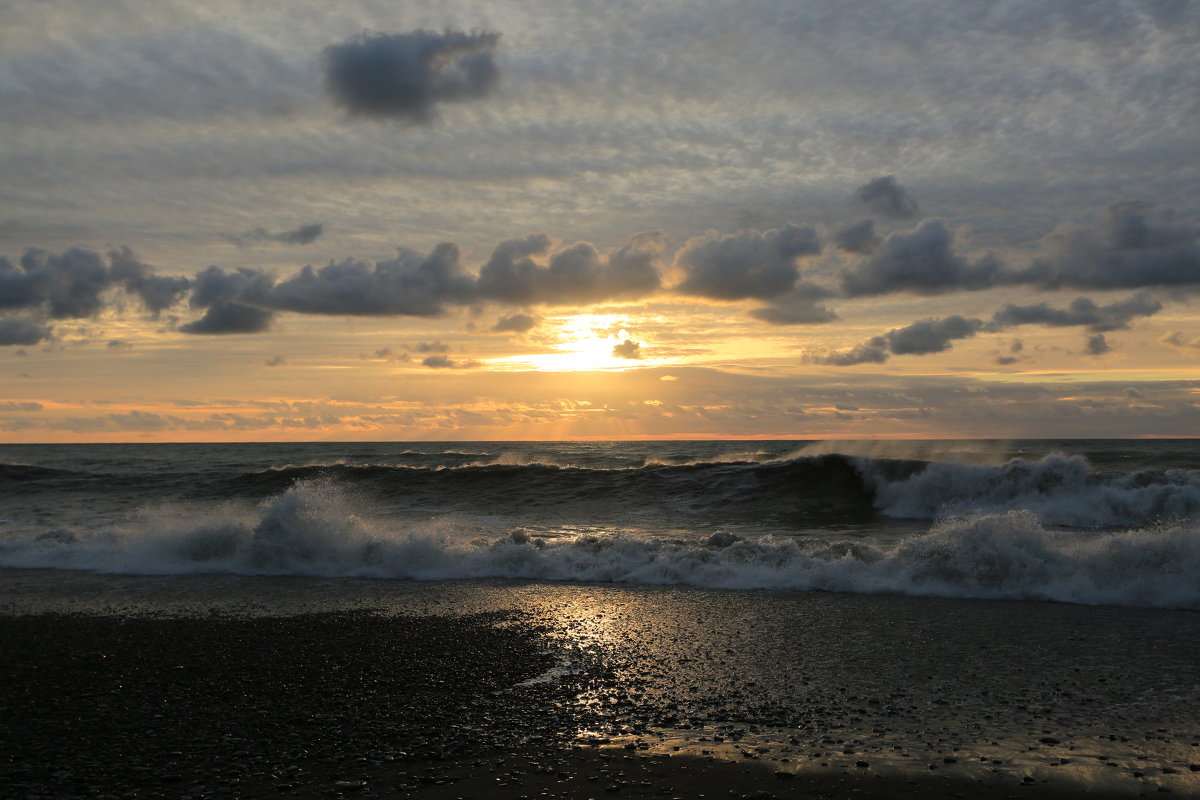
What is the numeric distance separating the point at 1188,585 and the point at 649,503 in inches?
584

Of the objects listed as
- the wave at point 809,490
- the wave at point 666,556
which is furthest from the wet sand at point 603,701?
the wave at point 809,490

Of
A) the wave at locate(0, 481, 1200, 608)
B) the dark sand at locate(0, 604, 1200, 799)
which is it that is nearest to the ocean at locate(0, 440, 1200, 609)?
the wave at locate(0, 481, 1200, 608)

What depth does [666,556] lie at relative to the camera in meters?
13.9

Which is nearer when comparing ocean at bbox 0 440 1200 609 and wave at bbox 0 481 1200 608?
wave at bbox 0 481 1200 608

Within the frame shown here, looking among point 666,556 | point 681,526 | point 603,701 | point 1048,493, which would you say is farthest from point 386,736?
point 1048,493

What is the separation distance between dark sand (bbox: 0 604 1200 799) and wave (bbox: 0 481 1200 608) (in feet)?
17.0

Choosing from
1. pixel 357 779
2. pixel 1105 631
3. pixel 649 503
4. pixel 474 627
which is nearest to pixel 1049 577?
pixel 1105 631

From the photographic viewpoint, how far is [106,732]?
20.2 ft

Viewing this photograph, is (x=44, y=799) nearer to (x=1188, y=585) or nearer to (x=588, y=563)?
(x=588, y=563)

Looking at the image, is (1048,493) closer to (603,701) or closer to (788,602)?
(788,602)

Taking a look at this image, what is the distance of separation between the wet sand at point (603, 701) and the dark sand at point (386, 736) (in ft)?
0.08

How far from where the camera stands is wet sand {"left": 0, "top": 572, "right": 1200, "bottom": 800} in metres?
5.24

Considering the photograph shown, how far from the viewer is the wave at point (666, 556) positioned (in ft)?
38.6

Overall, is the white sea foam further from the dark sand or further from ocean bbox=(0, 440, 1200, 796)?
the dark sand
